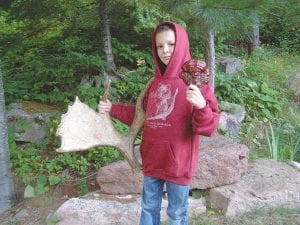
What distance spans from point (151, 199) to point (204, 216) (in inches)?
39.0

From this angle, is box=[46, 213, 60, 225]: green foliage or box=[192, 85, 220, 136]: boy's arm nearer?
box=[192, 85, 220, 136]: boy's arm

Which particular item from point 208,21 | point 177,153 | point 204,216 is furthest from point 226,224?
point 208,21

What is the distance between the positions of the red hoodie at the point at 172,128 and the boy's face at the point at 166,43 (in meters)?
0.04

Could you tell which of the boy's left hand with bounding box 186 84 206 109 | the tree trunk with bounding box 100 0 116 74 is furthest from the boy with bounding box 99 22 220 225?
the tree trunk with bounding box 100 0 116 74

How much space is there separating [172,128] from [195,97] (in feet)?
1.14

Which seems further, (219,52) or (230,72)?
(219,52)

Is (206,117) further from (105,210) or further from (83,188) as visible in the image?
(83,188)

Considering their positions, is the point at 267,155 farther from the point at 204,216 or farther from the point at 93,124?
the point at 93,124

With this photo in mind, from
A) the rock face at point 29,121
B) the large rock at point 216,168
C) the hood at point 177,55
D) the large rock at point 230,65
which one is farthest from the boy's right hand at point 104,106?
the large rock at point 230,65

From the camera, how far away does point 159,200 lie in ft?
9.16

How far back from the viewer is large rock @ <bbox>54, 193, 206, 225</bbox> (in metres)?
3.40

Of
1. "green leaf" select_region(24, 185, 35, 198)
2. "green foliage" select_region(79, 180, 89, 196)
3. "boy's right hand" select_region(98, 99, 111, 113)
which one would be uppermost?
"boy's right hand" select_region(98, 99, 111, 113)

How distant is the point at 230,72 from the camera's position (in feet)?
23.3

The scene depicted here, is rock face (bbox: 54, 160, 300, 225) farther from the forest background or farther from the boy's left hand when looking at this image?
the boy's left hand
